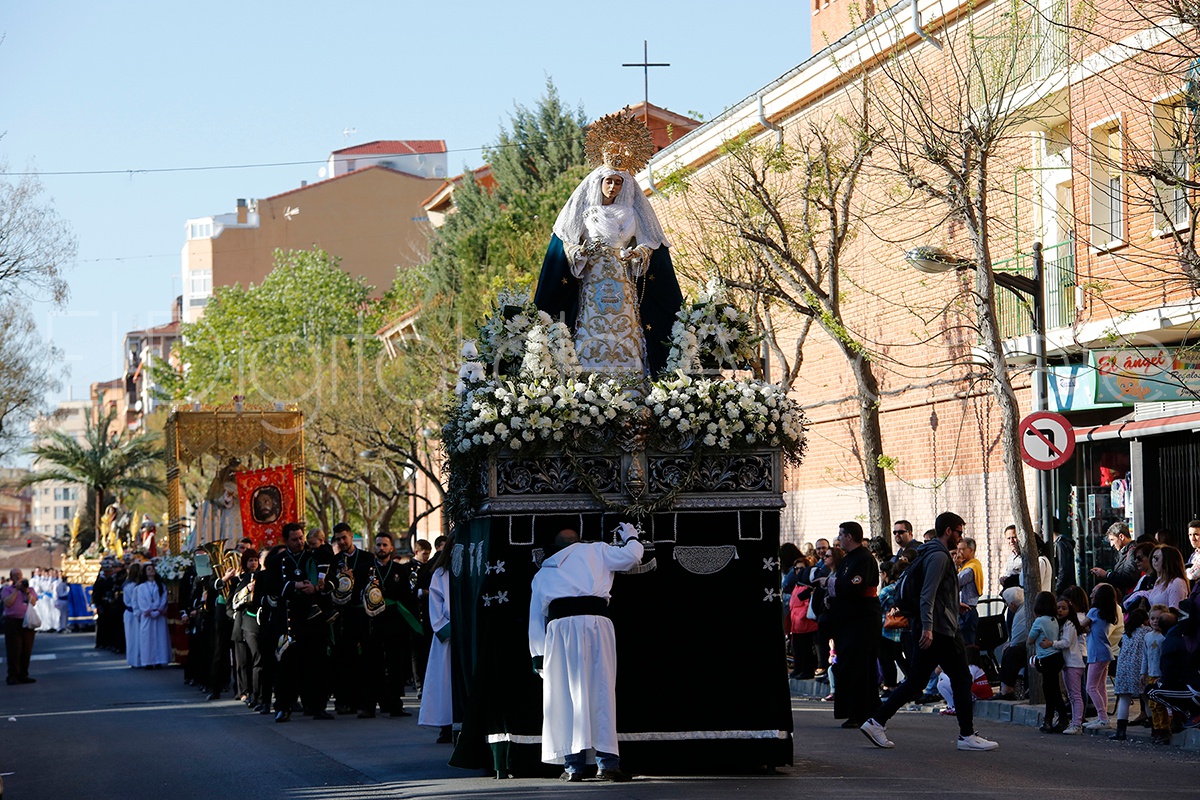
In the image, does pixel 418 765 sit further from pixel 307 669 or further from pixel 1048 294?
pixel 1048 294

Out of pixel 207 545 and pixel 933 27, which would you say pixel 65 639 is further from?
pixel 933 27

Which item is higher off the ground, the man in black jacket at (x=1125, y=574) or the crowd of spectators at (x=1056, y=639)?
the man in black jacket at (x=1125, y=574)

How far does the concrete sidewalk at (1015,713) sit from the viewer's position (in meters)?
14.0

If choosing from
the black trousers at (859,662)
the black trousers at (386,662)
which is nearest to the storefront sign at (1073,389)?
the black trousers at (859,662)

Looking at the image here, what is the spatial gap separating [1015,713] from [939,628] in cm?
437

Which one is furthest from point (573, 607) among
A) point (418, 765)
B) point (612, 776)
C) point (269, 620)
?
point (269, 620)

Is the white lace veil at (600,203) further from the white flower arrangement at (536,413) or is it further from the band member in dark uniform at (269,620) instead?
the band member in dark uniform at (269,620)

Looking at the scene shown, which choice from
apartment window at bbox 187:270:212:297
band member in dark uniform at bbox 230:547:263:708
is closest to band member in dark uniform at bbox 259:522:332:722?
band member in dark uniform at bbox 230:547:263:708

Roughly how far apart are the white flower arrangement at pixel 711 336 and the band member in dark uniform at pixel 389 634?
21.6 feet

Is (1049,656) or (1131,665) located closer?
Answer: (1131,665)

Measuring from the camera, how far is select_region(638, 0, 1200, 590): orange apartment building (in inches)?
843

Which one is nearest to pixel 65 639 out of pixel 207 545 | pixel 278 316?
pixel 278 316

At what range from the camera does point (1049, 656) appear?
15.2 meters

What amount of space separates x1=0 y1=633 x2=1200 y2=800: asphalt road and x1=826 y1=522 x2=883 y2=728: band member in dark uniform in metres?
0.50
